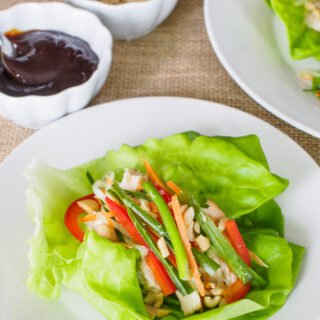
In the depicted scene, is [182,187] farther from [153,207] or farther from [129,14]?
[129,14]

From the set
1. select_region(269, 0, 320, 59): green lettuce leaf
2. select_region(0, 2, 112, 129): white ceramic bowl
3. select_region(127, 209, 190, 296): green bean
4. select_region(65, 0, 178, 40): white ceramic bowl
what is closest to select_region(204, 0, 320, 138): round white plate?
select_region(269, 0, 320, 59): green lettuce leaf

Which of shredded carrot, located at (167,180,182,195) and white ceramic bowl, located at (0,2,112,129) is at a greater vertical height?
white ceramic bowl, located at (0,2,112,129)

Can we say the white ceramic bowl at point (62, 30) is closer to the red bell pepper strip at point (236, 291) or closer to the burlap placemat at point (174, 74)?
the burlap placemat at point (174, 74)

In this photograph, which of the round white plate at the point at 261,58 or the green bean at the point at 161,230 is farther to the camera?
the round white plate at the point at 261,58

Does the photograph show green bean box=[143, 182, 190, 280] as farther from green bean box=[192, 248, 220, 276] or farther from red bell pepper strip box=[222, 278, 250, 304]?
red bell pepper strip box=[222, 278, 250, 304]

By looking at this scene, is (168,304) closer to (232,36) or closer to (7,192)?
(7,192)

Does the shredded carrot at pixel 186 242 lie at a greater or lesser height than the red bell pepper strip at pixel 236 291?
greater

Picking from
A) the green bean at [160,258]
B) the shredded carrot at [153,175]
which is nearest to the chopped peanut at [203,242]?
the green bean at [160,258]

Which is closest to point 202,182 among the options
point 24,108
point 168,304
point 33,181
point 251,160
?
point 251,160
